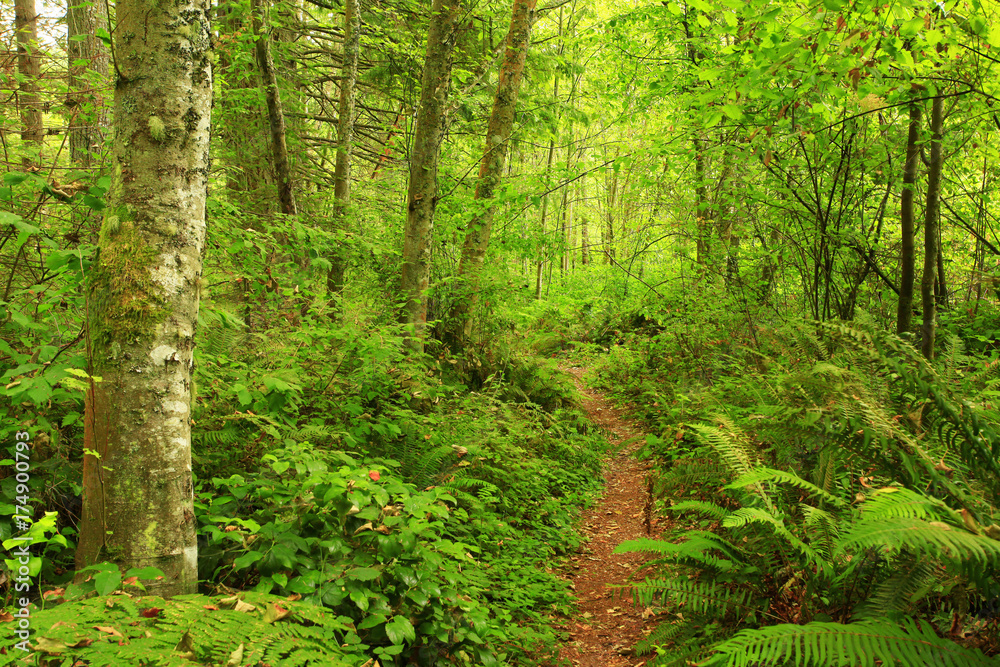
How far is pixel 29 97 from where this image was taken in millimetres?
4684

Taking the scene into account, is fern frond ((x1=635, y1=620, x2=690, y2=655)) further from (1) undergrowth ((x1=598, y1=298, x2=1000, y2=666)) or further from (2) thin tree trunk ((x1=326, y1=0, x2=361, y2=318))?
(2) thin tree trunk ((x1=326, y1=0, x2=361, y2=318))

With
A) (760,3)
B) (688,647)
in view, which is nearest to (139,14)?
(760,3)

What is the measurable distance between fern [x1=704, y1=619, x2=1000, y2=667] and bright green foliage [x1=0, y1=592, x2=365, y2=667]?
69.0 inches

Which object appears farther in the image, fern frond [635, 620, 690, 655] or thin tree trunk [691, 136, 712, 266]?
thin tree trunk [691, 136, 712, 266]

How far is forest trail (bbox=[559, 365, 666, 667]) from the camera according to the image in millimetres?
3656

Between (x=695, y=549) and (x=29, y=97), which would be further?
(x=29, y=97)

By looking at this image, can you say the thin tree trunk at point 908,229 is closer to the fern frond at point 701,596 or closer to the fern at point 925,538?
the fern frond at point 701,596

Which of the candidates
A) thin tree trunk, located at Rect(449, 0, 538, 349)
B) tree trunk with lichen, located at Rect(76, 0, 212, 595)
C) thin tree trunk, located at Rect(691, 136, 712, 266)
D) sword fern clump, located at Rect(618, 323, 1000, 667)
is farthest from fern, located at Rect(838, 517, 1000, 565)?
thin tree trunk, located at Rect(691, 136, 712, 266)

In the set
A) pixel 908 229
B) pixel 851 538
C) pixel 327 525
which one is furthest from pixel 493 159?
pixel 851 538

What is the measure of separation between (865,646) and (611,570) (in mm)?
2798

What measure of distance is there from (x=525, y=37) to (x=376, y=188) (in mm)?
3548

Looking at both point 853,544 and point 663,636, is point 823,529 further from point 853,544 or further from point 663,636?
point 663,636

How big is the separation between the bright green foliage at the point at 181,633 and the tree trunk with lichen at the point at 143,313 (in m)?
0.36

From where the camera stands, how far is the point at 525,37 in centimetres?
832
